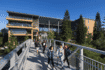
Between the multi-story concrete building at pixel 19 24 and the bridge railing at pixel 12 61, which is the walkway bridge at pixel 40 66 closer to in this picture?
the bridge railing at pixel 12 61

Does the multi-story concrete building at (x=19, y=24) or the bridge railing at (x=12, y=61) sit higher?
the multi-story concrete building at (x=19, y=24)

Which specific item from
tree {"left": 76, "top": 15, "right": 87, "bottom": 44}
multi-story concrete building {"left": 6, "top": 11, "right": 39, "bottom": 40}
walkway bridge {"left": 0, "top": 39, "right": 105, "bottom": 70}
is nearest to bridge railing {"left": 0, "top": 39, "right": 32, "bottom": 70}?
walkway bridge {"left": 0, "top": 39, "right": 105, "bottom": 70}

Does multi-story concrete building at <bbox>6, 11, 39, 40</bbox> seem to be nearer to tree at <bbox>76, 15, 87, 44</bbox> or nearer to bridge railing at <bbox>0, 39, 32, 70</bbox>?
tree at <bbox>76, 15, 87, 44</bbox>

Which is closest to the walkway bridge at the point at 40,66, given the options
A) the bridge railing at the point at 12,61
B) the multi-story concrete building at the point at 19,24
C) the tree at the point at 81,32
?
the bridge railing at the point at 12,61

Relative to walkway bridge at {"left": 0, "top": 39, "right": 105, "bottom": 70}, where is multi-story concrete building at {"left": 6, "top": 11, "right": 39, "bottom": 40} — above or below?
above

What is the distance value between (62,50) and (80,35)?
113ft

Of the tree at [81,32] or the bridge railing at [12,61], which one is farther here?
the tree at [81,32]

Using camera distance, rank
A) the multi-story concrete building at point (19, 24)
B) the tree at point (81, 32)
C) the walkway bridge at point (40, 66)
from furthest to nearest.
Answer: the tree at point (81, 32), the multi-story concrete building at point (19, 24), the walkway bridge at point (40, 66)

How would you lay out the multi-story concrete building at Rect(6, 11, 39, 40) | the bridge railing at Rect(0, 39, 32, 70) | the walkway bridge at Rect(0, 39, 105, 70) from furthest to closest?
the multi-story concrete building at Rect(6, 11, 39, 40) < the walkway bridge at Rect(0, 39, 105, 70) < the bridge railing at Rect(0, 39, 32, 70)

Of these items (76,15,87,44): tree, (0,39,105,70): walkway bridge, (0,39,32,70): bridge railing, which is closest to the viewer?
(0,39,32,70): bridge railing

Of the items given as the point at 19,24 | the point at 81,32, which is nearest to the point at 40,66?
the point at 19,24

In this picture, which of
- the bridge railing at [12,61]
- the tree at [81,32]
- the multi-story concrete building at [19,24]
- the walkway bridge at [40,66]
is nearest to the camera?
the bridge railing at [12,61]

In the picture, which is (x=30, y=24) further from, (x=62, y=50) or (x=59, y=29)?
(x=62, y=50)

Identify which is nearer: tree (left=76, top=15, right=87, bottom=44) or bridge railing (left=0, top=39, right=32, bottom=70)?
bridge railing (left=0, top=39, right=32, bottom=70)
